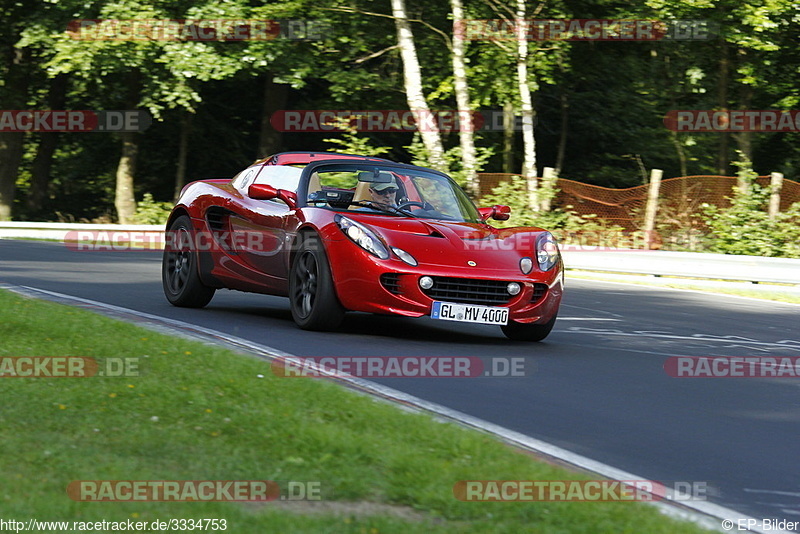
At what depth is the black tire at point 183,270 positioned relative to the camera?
11.7 m

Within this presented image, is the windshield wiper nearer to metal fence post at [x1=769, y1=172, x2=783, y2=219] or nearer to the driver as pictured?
the driver

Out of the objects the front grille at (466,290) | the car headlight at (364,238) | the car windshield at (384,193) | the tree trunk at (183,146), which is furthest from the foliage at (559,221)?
the tree trunk at (183,146)

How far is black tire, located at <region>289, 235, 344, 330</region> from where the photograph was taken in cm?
975

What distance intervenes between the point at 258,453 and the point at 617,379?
3884 millimetres

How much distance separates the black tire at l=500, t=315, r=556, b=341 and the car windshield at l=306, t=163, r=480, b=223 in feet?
3.48

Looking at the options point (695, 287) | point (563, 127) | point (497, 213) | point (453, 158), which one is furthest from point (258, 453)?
point (563, 127)

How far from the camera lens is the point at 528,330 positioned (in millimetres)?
10383

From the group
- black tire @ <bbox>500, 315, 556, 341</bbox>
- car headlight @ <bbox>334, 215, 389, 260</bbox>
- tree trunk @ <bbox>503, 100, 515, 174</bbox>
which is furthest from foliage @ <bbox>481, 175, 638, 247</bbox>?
car headlight @ <bbox>334, 215, 389, 260</bbox>

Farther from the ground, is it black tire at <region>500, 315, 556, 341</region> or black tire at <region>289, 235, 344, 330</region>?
black tire at <region>289, 235, 344, 330</region>

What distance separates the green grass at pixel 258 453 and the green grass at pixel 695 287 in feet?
38.8

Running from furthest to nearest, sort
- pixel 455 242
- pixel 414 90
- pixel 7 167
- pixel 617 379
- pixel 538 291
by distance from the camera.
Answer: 1. pixel 7 167
2. pixel 414 90
3. pixel 538 291
4. pixel 455 242
5. pixel 617 379

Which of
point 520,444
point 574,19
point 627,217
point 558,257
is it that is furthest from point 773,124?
point 520,444

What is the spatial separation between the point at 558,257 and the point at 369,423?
15.0ft

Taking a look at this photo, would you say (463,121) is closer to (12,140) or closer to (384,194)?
(384,194)
